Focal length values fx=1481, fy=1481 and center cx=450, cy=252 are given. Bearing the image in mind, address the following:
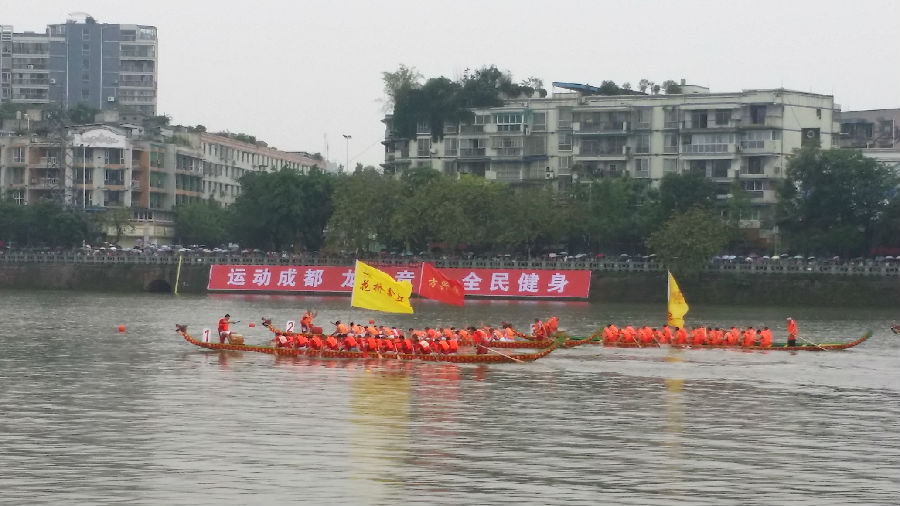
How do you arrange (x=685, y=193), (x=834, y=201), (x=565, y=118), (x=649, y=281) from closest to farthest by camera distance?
1. (x=649, y=281)
2. (x=834, y=201)
3. (x=685, y=193)
4. (x=565, y=118)

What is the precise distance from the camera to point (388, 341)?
5247cm

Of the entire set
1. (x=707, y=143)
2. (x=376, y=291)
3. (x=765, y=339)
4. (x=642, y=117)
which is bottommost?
(x=765, y=339)

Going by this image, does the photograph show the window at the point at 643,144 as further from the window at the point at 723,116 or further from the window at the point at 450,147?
the window at the point at 450,147

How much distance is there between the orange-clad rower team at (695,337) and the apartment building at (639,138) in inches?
2213

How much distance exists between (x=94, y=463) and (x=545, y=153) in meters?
103

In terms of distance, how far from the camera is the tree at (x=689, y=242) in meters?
101

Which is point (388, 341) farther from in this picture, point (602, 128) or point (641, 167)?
point (602, 128)

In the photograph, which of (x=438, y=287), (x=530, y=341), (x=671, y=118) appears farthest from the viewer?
(x=671, y=118)

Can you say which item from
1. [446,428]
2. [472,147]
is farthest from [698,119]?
[446,428]

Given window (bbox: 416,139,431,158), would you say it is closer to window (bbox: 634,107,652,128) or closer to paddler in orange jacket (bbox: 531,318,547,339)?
window (bbox: 634,107,652,128)

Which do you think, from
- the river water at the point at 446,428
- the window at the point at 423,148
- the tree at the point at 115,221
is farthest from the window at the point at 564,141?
the river water at the point at 446,428

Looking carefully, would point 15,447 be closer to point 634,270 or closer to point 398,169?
point 634,270

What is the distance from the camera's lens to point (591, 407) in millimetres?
41125

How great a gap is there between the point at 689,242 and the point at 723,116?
2500 cm
